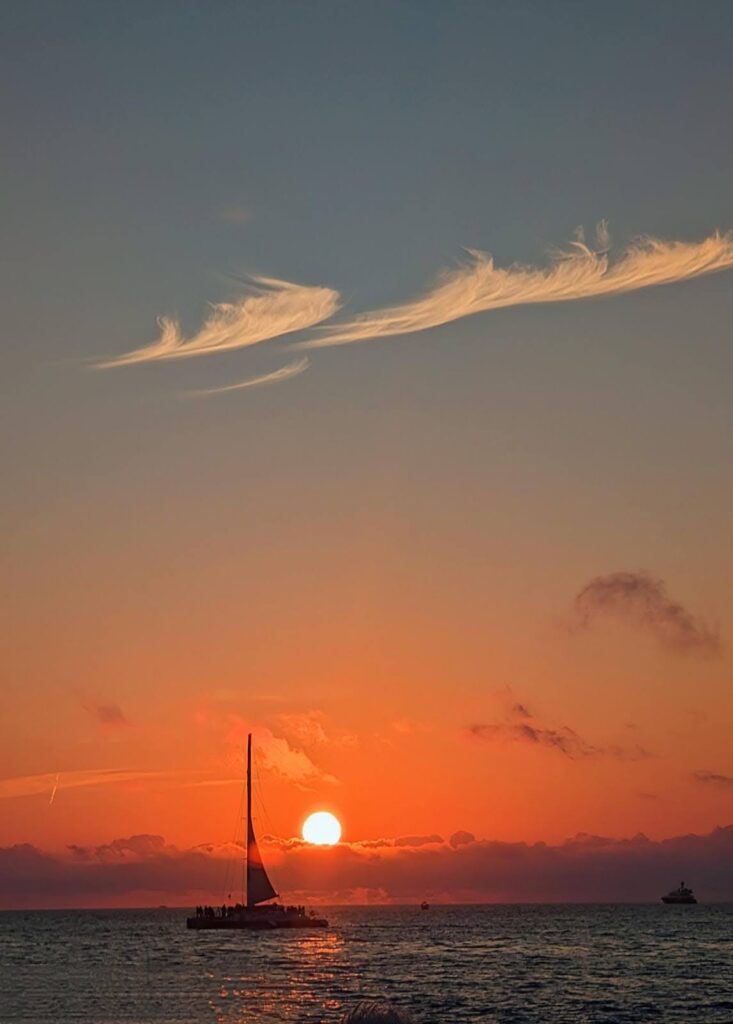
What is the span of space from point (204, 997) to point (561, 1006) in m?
24.5

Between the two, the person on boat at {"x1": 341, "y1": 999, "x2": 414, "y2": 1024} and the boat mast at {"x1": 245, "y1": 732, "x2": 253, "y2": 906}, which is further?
the boat mast at {"x1": 245, "y1": 732, "x2": 253, "y2": 906}

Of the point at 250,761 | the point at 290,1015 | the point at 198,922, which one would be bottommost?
the point at 290,1015

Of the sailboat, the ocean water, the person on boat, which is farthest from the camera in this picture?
the sailboat

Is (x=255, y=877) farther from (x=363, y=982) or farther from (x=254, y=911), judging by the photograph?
(x=363, y=982)

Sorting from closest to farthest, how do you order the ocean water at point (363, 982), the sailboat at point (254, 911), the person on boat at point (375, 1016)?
the person on boat at point (375, 1016), the ocean water at point (363, 982), the sailboat at point (254, 911)

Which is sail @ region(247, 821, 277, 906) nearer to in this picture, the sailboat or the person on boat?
the sailboat

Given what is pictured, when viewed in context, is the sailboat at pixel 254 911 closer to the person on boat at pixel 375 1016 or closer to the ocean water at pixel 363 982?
the ocean water at pixel 363 982

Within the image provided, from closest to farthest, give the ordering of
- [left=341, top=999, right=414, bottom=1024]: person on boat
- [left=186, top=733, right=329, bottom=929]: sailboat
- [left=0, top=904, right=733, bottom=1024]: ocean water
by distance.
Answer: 1. [left=341, top=999, right=414, bottom=1024]: person on boat
2. [left=0, top=904, right=733, bottom=1024]: ocean water
3. [left=186, top=733, right=329, bottom=929]: sailboat

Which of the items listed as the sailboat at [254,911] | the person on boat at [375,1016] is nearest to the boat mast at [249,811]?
the sailboat at [254,911]

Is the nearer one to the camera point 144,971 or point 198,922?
point 144,971

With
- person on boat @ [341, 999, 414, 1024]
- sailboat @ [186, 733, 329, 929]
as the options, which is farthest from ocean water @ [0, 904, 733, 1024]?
person on boat @ [341, 999, 414, 1024]

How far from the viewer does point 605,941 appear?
615ft

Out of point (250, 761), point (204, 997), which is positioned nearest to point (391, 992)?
point (204, 997)

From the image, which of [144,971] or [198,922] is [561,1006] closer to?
[144,971]
